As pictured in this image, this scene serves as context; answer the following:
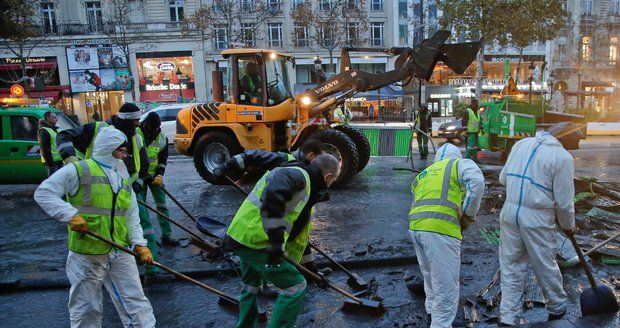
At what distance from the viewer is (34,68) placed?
33.5 m

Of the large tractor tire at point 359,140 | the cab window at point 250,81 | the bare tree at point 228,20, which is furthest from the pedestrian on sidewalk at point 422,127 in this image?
the bare tree at point 228,20

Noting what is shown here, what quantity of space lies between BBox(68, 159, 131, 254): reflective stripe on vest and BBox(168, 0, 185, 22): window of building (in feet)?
112

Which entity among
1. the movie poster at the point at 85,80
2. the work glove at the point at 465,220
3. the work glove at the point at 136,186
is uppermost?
the movie poster at the point at 85,80

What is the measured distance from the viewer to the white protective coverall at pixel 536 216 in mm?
3854

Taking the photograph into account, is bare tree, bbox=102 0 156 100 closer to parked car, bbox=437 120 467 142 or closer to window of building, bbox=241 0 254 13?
window of building, bbox=241 0 254 13

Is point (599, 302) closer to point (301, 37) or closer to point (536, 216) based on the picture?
point (536, 216)

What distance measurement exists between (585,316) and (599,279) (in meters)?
1.33

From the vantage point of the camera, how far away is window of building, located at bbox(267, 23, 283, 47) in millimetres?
37094

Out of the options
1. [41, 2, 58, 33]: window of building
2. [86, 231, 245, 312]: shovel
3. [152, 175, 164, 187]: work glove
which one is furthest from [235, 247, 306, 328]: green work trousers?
[41, 2, 58, 33]: window of building

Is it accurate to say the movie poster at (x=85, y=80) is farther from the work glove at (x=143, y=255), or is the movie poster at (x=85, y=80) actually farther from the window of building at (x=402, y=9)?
the work glove at (x=143, y=255)

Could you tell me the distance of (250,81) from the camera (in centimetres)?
1003

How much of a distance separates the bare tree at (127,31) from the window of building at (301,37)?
10214 millimetres

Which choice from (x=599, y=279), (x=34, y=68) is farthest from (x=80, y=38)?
(x=599, y=279)

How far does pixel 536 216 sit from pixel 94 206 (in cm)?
339
